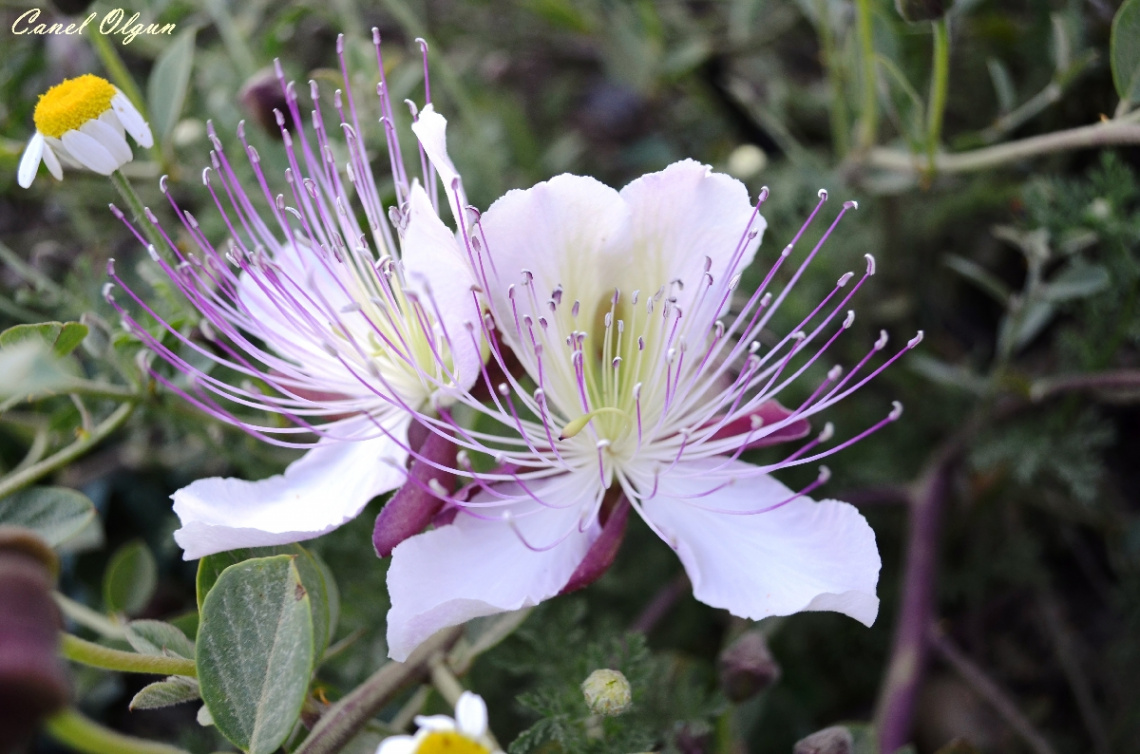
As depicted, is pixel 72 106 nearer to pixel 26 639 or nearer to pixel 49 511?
pixel 49 511

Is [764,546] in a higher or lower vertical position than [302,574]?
lower

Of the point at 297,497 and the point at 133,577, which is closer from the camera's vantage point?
the point at 297,497

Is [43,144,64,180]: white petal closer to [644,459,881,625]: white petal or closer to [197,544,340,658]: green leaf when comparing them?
[197,544,340,658]: green leaf

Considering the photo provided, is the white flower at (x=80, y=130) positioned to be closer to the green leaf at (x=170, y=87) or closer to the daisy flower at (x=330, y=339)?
the daisy flower at (x=330, y=339)

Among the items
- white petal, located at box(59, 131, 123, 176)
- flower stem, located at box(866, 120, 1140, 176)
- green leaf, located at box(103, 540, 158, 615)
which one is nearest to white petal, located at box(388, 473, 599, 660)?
white petal, located at box(59, 131, 123, 176)

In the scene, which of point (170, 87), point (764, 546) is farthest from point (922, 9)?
point (170, 87)

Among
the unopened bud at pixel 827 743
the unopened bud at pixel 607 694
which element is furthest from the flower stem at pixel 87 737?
the unopened bud at pixel 827 743

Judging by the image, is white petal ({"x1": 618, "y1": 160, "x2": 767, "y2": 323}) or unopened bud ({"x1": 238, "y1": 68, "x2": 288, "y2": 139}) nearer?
white petal ({"x1": 618, "y1": 160, "x2": 767, "y2": 323})
